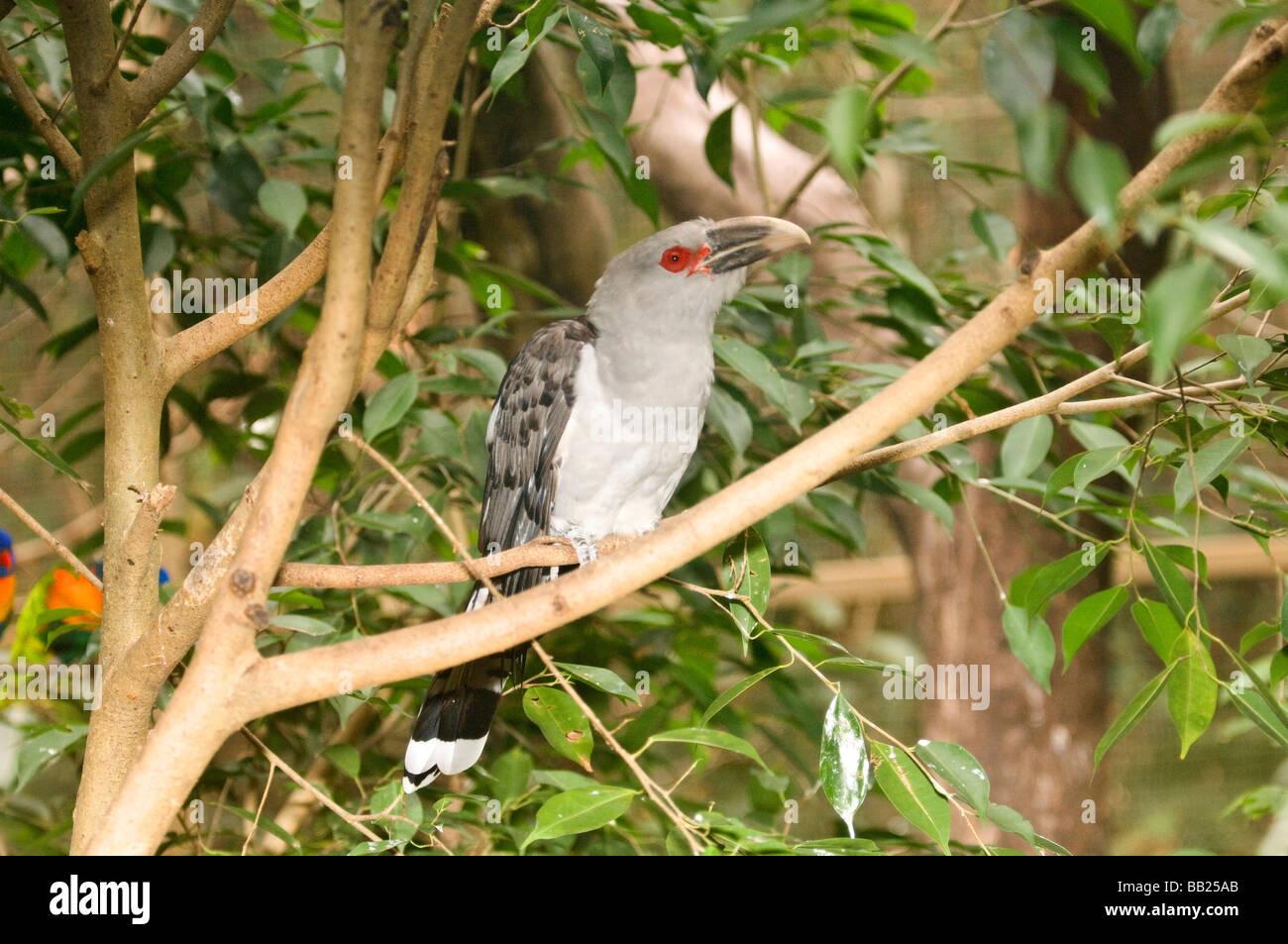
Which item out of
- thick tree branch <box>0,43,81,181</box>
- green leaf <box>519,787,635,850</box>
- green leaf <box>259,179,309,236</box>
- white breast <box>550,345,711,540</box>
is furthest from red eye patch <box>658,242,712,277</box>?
green leaf <box>519,787,635,850</box>

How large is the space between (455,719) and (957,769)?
0.90 metres

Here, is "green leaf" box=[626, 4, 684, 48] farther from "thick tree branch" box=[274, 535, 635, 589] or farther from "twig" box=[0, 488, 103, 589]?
"twig" box=[0, 488, 103, 589]

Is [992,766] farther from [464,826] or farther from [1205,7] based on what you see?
[1205,7]

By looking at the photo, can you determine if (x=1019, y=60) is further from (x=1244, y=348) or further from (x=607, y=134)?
(x=607, y=134)

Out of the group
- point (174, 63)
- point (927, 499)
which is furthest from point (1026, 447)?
point (174, 63)

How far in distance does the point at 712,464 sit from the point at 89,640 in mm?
1350

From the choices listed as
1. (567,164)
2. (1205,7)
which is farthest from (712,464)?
(1205,7)

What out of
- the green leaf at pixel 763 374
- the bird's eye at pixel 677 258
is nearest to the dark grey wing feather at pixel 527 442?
the bird's eye at pixel 677 258

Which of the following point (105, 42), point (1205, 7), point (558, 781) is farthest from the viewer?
point (1205, 7)

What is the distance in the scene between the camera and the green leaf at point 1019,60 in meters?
0.72

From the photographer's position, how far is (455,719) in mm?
1697

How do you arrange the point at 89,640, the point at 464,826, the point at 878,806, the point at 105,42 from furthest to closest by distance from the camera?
the point at 878,806 → the point at 464,826 → the point at 89,640 → the point at 105,42

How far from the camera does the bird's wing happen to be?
195 cm

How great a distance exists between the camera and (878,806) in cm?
489
